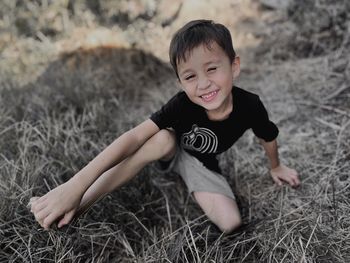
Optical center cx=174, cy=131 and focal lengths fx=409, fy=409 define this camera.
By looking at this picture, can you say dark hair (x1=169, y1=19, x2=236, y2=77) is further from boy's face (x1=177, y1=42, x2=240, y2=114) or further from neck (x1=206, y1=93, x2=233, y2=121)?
neck (x1=206, y1=93, x2=233, y2=121)

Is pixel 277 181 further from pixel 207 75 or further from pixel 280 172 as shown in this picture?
pixel 207 75

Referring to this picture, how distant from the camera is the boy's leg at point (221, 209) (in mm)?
1767

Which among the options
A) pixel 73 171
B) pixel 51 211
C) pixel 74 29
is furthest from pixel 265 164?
pixel 74 29

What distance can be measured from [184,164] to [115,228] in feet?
1.42

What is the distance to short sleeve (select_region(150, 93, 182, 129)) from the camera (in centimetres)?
168

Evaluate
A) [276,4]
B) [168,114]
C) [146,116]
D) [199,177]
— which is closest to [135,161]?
[168,114]

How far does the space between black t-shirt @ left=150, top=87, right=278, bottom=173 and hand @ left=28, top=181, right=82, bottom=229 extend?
0.45m

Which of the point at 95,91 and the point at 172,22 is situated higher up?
the point at 95,91

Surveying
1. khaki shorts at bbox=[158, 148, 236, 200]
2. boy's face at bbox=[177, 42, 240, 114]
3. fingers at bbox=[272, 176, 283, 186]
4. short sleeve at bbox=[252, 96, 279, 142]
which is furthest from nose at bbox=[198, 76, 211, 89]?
fingers at bbox=[272, 176, 283, 186]

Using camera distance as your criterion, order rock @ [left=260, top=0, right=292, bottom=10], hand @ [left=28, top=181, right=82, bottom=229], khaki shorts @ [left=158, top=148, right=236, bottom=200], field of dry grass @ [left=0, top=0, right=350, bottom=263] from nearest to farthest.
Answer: hand @ [left=28, top=181, right=82, bottom=229], field of dry grass @ [left=0, top=0, right=350, bottom=263], khaki shorts @ [left=158, top=148, right=236, bottom=200], rock @ [left=260, top=0, right=292, bottom=10]

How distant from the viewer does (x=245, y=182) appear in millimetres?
2078

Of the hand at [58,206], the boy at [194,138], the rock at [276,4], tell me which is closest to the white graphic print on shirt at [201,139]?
the boy at [194,138]

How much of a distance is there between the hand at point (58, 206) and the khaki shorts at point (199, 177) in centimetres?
60

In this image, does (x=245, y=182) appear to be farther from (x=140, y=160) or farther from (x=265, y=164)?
(x=140, y=160)
